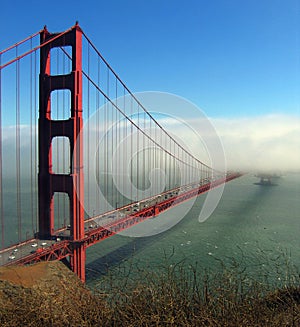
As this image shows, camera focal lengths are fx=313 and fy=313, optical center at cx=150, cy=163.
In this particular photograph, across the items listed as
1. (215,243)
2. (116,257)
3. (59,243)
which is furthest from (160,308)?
(215,243)

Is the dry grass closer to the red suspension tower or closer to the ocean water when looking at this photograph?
the ocean water

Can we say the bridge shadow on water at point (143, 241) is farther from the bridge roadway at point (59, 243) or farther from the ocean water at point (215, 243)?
the bridge roadway at point (59, 243)

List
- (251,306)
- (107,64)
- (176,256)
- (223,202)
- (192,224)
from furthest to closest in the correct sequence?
(223,202) < (192,224) < (107,64) < (176,256) < (251,306)

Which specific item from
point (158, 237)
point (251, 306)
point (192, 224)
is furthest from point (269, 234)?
point (251, 306)

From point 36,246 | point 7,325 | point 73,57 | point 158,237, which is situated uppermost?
point 73,57

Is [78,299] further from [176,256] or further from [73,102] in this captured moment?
[176,256]

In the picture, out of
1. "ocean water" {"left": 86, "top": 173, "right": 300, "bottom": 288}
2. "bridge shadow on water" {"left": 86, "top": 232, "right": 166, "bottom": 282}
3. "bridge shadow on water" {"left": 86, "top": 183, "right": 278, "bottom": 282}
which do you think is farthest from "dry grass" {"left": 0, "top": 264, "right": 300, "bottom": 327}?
"bridge shadow on water" {"left": 86, "top": 232, "right": 166, "bottom": 282}

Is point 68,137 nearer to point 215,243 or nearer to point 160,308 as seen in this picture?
point 160,308
